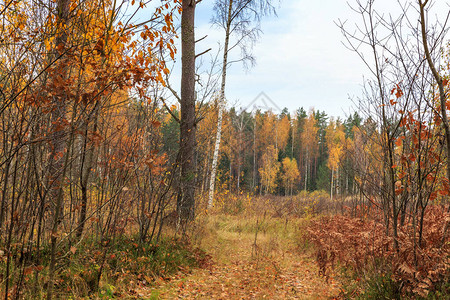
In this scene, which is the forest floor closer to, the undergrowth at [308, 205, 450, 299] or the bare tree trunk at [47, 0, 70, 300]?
the undergrowth at [308, 205, 450, 299]

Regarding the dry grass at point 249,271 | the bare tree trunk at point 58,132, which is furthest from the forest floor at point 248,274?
the bare tree trunk at point 58,132

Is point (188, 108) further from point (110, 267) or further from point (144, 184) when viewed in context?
point (110, 267)

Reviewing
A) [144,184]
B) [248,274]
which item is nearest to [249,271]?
[248,274]

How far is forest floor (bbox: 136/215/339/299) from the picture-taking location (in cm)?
436

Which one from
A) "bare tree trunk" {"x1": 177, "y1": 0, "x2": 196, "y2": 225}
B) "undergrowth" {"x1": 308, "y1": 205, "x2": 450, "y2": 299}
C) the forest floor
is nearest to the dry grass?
the forest floor

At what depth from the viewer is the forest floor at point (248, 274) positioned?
4.36 meters

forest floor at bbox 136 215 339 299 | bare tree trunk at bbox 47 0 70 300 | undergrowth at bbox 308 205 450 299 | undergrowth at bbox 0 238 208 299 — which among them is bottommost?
forest floor at bbox 136 215 339 299

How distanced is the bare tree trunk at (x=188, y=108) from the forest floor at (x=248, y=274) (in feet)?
2.41

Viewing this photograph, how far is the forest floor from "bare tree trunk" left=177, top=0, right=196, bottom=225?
73 centimetres

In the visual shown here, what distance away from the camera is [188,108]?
6730mm

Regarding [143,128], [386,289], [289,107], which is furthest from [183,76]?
[289,107]

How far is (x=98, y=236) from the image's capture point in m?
4.62

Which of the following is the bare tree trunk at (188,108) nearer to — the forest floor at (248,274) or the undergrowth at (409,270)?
the forest floor at (248,274)

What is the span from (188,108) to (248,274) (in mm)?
3646
